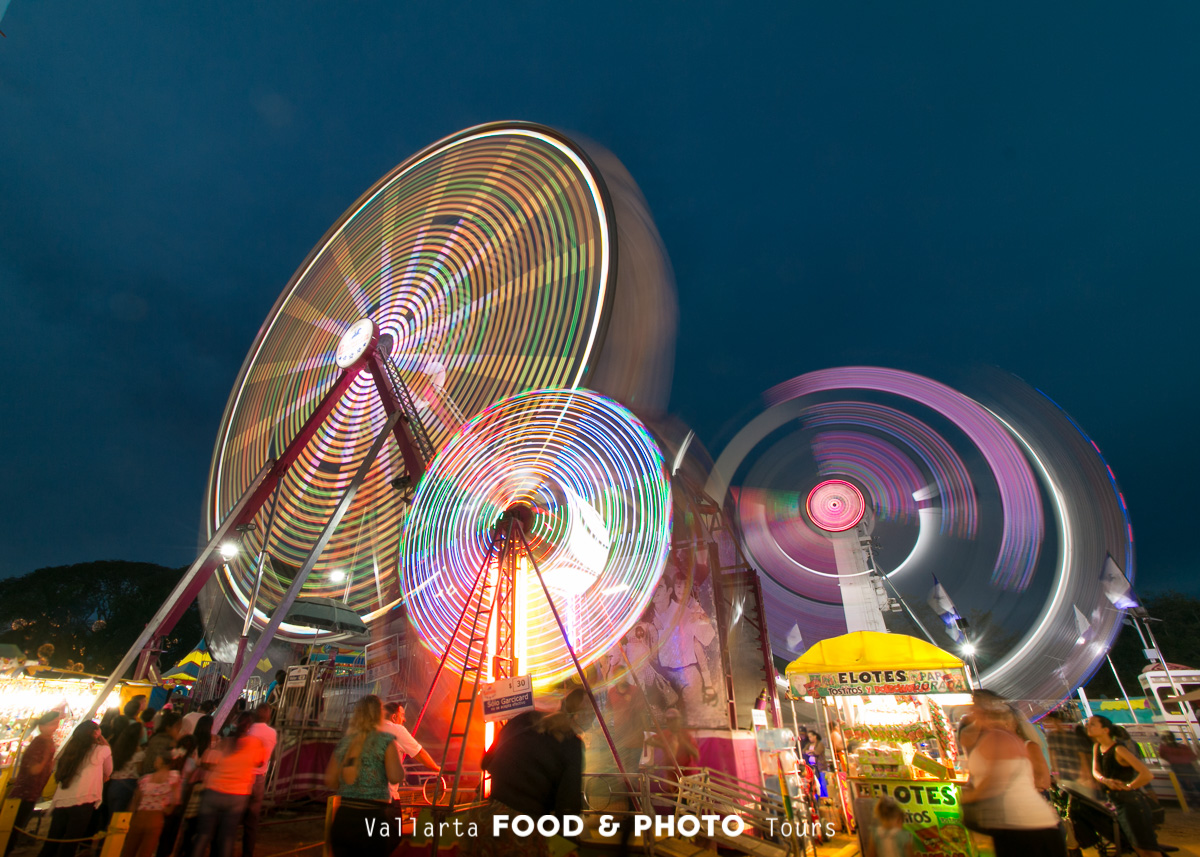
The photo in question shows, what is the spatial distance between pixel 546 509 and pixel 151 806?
5.56m

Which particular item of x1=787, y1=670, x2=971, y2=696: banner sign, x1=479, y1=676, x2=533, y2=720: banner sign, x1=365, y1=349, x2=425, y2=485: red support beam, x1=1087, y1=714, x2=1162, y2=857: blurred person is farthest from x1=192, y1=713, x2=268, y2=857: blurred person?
x1=365, y1=349, x2=425, y2=485: red support beam

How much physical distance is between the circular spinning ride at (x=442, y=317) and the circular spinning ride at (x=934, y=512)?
11.1 metres

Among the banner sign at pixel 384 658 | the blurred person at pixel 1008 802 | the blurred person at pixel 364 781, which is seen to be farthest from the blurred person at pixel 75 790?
the banner sign at pixel 384 658

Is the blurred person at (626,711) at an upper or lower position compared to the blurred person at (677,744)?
upper

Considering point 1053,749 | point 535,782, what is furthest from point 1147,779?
point 535,782

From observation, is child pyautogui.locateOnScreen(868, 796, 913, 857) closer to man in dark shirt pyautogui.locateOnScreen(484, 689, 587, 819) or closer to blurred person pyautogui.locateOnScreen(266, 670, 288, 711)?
man in dark shirt pyautogui.locateOnScreen(484, 689, 587, 819)

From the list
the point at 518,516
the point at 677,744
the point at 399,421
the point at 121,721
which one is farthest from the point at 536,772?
the point at 399,421

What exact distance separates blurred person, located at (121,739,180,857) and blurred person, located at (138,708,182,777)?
8 cm

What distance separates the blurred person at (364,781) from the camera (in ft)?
10.3

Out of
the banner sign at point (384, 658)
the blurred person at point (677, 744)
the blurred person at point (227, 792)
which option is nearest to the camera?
the blurred person at point (227, 792)

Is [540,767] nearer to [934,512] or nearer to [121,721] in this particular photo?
[121,721]

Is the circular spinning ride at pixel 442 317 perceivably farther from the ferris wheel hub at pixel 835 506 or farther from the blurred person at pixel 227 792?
the ferris wheel hub at pixel 835 506

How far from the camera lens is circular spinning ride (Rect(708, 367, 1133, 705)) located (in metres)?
17.7

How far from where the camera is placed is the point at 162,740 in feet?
14.2
